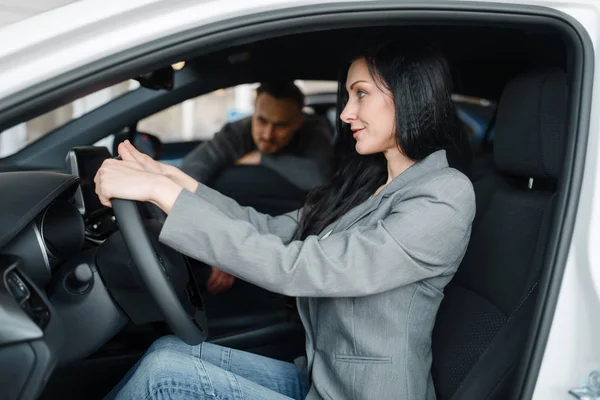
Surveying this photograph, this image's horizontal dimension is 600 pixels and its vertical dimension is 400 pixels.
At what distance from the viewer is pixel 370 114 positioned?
1.40m

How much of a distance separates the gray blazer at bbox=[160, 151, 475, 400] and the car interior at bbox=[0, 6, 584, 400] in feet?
0.23

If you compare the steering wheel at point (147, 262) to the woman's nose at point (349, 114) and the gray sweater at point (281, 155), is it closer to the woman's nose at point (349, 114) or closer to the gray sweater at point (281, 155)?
the woman's nose at point (349, 114)

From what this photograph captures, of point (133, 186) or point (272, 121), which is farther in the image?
point (272, 121)

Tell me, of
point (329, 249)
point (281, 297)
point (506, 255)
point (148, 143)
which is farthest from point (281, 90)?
point (329, 249)

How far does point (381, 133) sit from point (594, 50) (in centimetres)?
43

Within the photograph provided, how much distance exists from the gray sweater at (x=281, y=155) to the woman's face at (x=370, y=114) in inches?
52.7

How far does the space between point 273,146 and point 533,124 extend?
1670mm

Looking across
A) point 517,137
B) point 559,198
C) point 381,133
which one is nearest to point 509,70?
point 517,137

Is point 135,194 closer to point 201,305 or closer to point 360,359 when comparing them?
point 201,305

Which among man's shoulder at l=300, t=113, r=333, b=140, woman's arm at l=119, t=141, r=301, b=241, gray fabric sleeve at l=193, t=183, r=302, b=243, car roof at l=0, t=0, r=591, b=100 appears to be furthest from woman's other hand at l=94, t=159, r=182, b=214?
man's shoulder at l=300, t=113, r=333, b=140

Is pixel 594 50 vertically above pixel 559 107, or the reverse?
pixel 594 50

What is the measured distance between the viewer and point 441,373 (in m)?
1.46

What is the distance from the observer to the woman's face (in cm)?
140

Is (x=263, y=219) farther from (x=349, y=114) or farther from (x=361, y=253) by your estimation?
(x=361, y=253)
